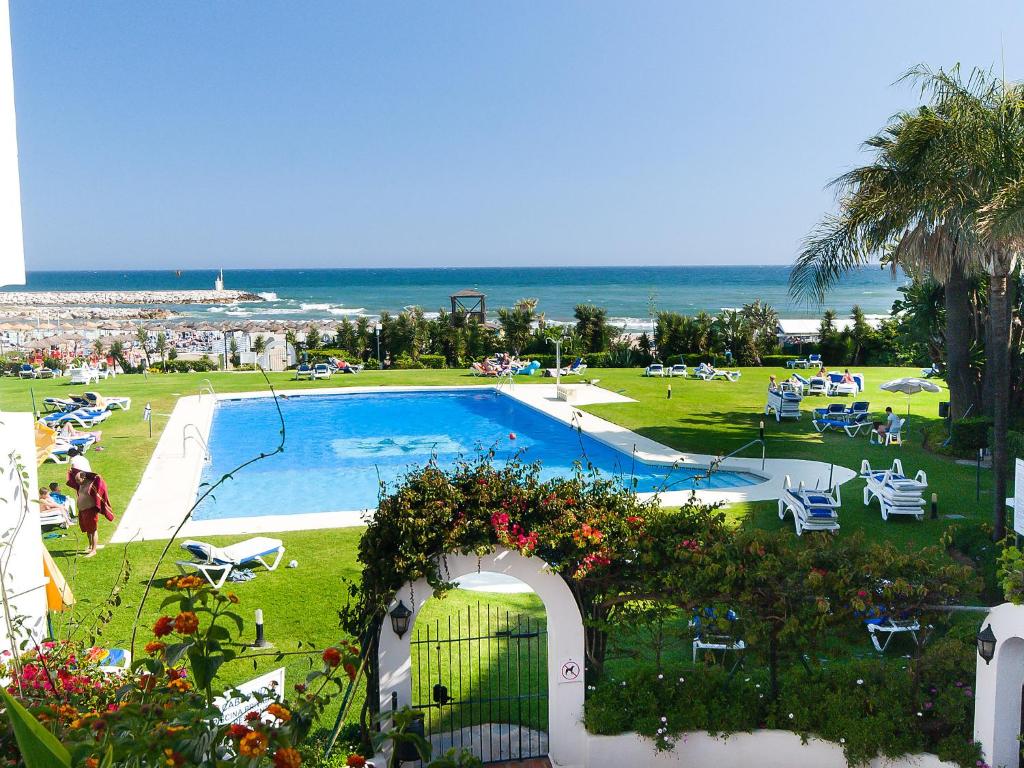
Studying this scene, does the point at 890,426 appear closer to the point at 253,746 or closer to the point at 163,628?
the point at 163,628

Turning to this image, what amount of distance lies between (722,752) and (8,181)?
7.00 meters

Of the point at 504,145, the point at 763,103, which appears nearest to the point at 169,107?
the point at 504,145

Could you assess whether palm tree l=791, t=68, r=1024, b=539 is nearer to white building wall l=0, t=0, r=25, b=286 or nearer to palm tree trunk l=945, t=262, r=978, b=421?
palm tree trunk l=945, t=262, r=978, b=421

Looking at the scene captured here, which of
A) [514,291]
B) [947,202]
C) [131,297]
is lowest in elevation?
[131,297]

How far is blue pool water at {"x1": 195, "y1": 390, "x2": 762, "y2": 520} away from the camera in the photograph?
47.6ft

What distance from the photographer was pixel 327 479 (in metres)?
16.1

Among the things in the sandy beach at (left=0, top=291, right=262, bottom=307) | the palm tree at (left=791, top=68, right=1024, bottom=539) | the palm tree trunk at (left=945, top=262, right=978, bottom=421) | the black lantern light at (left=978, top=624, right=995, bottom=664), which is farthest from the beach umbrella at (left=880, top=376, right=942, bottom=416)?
the sandy beach at (left=0, top=291, right=262, bottom=307)

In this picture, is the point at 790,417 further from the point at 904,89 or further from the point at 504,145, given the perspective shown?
the point at 504,145

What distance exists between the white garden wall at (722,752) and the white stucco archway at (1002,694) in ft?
3.21

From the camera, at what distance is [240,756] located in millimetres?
1917

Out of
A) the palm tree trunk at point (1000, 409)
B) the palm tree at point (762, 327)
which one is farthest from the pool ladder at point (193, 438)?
the palm tree at point (762, 327)

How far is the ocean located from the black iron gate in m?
51.0

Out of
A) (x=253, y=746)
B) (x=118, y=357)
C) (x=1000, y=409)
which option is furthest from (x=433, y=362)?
(x=253, y=746)

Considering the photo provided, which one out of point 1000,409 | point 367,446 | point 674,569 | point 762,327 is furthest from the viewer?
point 762,327
